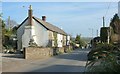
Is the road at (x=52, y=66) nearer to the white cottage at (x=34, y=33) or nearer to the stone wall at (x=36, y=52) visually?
the stone wall at (x=36, y=52)

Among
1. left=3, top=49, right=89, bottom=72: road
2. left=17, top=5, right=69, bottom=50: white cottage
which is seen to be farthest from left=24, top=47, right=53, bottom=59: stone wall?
left=17, top=5, right=69, bottom=50: white cottage

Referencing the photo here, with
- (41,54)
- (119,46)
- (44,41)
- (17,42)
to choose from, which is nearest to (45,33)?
(44,41)

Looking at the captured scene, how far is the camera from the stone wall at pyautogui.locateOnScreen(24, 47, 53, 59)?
36812 millimetres

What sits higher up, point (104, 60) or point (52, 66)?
point (104, 60)

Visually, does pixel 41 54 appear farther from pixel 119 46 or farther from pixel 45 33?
pixel 119 46

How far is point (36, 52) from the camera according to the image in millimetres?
38531

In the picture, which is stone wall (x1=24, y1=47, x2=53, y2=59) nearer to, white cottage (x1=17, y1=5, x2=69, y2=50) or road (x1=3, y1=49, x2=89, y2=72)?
road (x1=3, y1=49, x2=89, y2=72)

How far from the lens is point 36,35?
57281mm

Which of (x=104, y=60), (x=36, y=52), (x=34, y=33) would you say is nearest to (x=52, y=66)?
(x=36, y=52)

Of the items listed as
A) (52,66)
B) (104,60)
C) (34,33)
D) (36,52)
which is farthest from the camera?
(34,33)

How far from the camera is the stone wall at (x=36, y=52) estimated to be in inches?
1449

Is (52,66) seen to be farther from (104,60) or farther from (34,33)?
(34,33)

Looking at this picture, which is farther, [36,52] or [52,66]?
[36,52]

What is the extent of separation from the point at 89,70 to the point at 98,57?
495 mm
